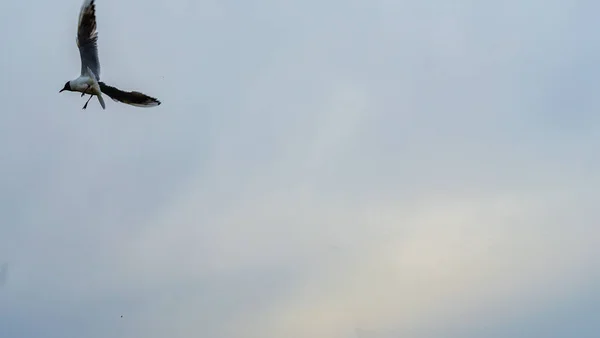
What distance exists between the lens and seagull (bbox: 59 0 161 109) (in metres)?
47.3

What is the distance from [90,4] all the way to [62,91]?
5.10 metres

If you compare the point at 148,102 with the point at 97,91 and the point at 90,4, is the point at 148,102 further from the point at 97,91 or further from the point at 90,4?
the point at 90,4

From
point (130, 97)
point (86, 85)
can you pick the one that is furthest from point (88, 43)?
point (130, 97)

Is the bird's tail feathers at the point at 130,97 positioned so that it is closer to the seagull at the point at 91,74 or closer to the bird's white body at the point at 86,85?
the seagull at the point at 91,74

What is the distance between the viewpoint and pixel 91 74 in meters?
47.8

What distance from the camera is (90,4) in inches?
1844

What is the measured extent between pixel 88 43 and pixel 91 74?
1.86m

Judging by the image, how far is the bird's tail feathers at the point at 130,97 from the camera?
47.5 meters

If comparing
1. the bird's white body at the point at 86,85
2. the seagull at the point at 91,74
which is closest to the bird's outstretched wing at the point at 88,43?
the seagull at the point at 91,74

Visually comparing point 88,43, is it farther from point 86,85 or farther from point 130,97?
point 130,97

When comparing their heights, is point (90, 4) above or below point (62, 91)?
above

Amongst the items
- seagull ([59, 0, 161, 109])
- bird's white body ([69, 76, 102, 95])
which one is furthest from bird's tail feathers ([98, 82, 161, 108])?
bird's white body ([69, 76, 102, 95])

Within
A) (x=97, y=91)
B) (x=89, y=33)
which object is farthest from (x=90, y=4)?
(x=97, y=91)

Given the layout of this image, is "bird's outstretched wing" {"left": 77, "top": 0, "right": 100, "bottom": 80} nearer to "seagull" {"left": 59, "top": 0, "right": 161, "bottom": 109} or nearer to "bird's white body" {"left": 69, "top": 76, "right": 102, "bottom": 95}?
"seagull" {"left": 59, "top": 0, "right": 161, "bottom": 109}
